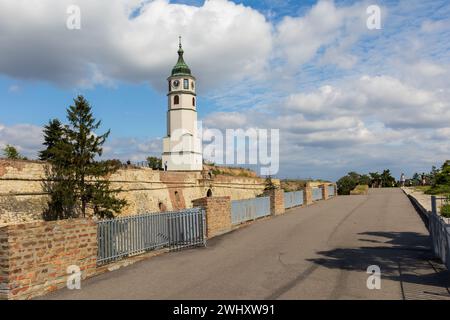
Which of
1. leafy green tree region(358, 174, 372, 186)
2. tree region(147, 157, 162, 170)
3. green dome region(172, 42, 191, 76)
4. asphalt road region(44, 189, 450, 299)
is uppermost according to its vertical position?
green dome region(172, 42, 191, 76)

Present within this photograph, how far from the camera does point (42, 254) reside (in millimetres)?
7914

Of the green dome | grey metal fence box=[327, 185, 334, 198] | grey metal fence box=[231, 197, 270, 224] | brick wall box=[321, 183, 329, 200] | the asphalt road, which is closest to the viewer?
the asphalt road

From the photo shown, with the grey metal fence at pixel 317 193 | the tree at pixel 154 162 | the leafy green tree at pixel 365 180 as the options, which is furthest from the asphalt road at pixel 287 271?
the leafy green tree at pixel 365 180

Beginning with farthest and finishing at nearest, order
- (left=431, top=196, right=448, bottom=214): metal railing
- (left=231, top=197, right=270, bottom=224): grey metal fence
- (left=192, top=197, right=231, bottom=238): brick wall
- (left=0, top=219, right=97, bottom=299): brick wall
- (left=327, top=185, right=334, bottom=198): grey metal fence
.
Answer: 1. (left=327, top=185, right=334, bottom=198): grey metal fence
2. (left=231, top=197, right=270, bottom=224): grey metal fence
3. (left=192, top=197, right=231, bottom=238): brick wall
4. (left=431, top=196, right=448, bottom=214): metal railing
5. (left=0, top=219, right=97, bottom=299): brick wall

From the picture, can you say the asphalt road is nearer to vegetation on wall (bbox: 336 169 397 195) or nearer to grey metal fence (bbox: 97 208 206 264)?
grey metal fence (bbox: 97 208 206 264)

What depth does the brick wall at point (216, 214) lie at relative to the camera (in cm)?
1472

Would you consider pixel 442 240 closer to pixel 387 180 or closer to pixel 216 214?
pixel 216 214

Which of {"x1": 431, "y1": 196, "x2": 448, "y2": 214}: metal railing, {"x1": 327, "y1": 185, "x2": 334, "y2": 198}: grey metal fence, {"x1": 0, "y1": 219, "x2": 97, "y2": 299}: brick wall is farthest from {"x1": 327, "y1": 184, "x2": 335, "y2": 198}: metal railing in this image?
{"x1": 0, "y1": 219, "x2": 97, "y2": 299}: brick wall

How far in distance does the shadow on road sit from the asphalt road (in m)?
0.02

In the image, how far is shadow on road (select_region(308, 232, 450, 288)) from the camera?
8.40 meters

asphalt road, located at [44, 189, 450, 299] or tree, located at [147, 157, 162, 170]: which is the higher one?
tree, located at [147, 157, 162, 170]
